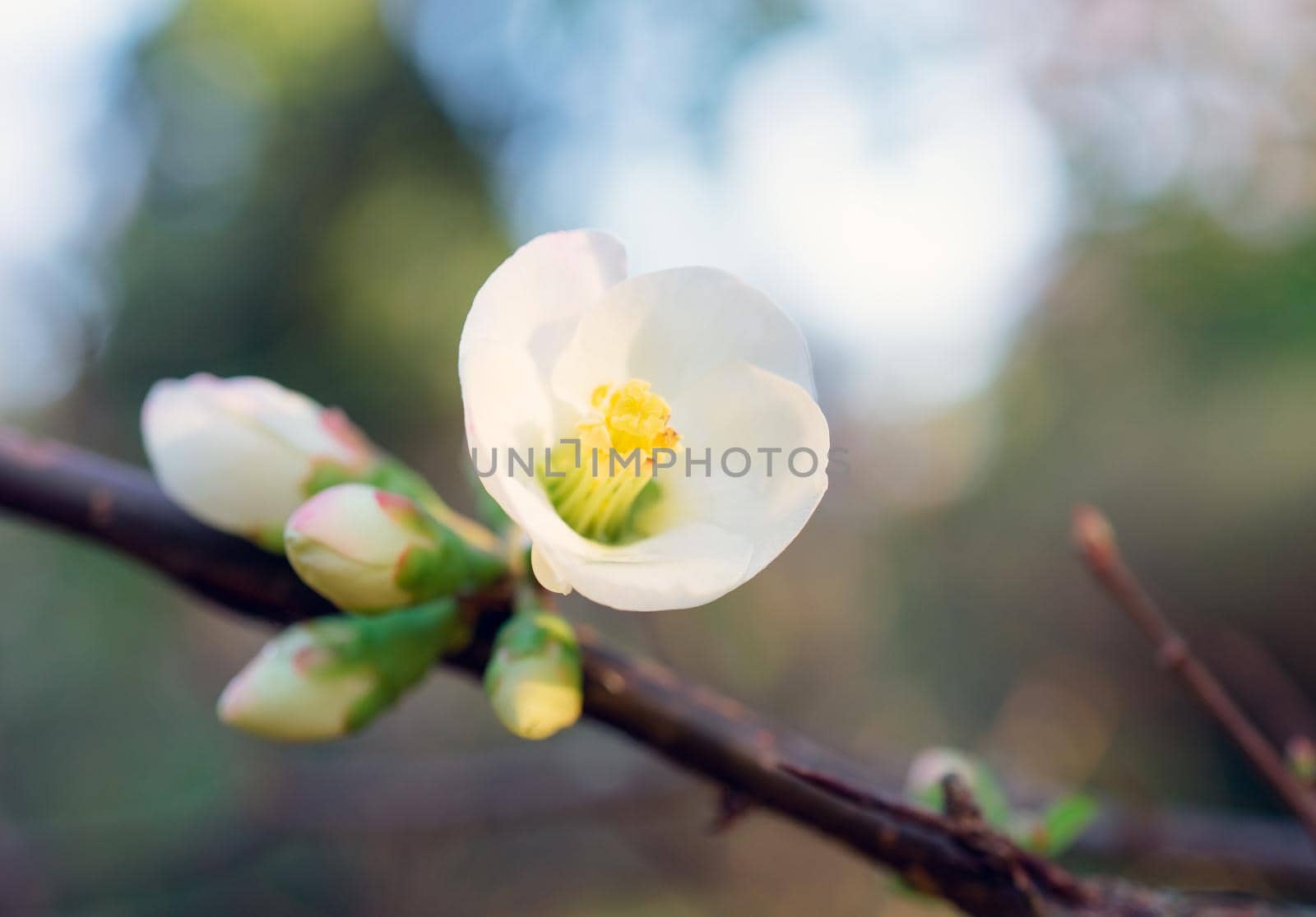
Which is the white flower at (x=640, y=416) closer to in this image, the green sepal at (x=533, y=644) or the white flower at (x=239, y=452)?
the green sepal at (x=533, y=644)

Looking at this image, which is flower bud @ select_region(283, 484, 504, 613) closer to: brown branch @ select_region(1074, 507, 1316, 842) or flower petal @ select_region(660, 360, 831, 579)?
flower petal @ select_region(660, 360, 831, 579)

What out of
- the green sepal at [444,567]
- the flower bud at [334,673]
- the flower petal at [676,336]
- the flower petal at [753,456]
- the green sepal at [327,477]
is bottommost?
the flower bud at [334,673]

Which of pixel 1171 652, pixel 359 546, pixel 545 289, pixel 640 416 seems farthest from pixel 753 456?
pixel 1171 652

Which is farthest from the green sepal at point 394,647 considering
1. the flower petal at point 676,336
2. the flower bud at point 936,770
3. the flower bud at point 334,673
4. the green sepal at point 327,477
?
the flower bud at point 936,770

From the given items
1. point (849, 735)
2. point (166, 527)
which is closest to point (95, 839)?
point (166, 527)

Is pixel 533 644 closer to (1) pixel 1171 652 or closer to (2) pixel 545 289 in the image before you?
(2) pixel 545 289
